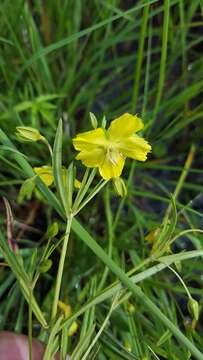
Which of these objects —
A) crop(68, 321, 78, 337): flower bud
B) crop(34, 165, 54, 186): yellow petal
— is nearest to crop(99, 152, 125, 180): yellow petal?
crop(34, 165, 54, 186): yellow petal

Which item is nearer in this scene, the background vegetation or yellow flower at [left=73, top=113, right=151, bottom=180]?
yellow flower at [left=73, top=113, right=151, bottom=180]

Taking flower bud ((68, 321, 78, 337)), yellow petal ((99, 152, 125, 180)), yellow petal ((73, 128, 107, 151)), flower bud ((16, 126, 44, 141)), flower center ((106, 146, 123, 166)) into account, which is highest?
flower bud ((16, 126, 44, 141))

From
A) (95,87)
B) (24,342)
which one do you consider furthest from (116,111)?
(24,342)

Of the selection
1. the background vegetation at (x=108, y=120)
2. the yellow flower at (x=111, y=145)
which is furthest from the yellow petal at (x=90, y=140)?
the background vegetation at (x=108, y=120)

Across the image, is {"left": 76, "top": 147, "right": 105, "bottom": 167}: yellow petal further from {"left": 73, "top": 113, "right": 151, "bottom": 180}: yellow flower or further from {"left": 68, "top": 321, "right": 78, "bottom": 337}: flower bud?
{"left": 68, "top": 321, "right": 78, "bottom": 337}: flower bud

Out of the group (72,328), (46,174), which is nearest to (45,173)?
(46,174)

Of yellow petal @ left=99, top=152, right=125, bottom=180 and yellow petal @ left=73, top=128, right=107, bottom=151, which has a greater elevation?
yellow petal @ left=73, top=128, right=107, bottom=151
